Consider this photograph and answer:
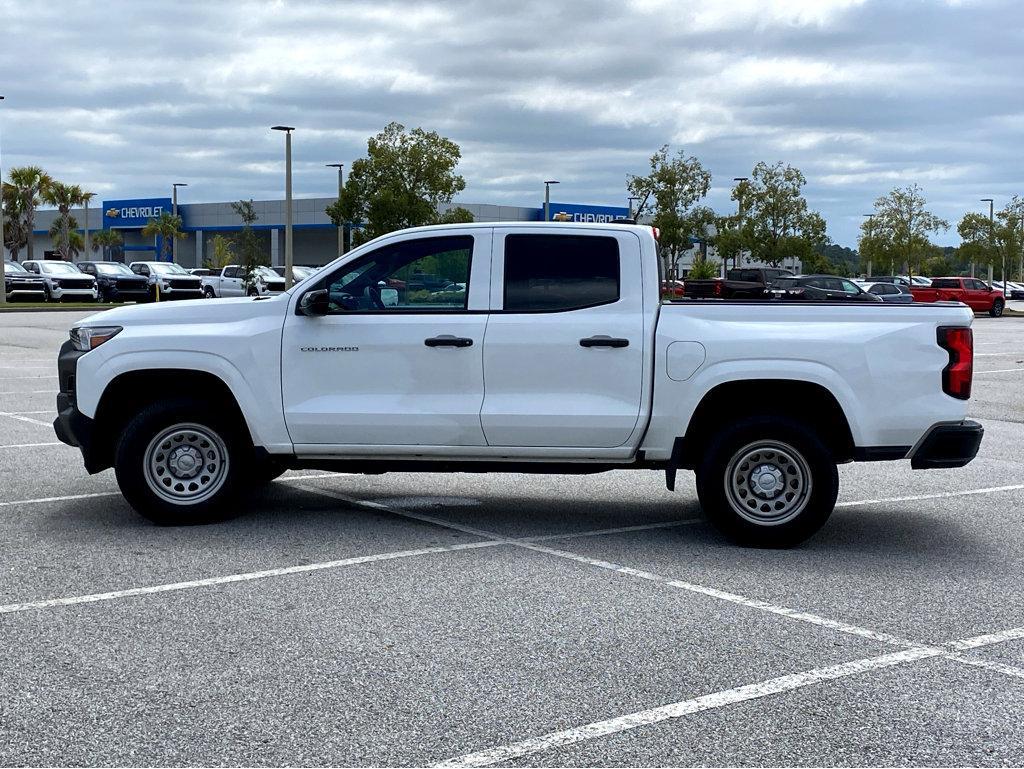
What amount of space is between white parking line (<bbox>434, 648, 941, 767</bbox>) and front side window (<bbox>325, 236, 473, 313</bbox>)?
3.60 meters

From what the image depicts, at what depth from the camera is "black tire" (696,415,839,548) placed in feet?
24.5

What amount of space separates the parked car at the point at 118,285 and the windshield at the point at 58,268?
0.74 m

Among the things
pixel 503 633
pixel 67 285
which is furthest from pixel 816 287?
pixel 503 633

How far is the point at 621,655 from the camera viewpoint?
17.7 ft

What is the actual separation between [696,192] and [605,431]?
4587cm

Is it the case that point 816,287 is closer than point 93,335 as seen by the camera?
No

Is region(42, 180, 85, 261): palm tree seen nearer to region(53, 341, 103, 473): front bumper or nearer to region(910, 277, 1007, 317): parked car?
region(910, 277, 1007, 317): parked car

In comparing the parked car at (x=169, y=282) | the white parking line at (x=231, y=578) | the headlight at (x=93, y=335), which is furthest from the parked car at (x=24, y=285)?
the white parking line at (x=231, y=578)

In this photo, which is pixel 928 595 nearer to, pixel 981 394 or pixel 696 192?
pixel 981 394

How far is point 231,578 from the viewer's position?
6.74m

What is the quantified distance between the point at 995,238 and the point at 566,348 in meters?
77.2

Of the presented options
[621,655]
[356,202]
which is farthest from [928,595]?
[356,202]

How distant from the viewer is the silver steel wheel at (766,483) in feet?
24.7

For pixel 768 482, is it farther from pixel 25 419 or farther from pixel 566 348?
pixel 25 419
